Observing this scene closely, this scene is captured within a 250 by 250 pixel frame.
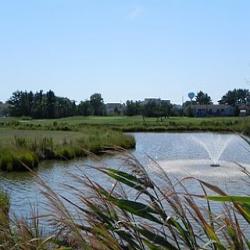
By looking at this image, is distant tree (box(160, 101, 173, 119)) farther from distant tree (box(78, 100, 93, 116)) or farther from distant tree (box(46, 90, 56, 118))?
distant tree (box(46, 90, 56, 118))

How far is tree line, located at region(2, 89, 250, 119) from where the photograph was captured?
129 metres

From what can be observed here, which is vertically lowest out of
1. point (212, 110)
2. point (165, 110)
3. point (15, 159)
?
point (15, 159)

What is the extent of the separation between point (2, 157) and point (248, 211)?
28.4 meters

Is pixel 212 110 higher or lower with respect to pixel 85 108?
lower

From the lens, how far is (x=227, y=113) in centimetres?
12525

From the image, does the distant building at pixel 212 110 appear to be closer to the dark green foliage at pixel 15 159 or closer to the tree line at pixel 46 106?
the tree line at pixel 46 106

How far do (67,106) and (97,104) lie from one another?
38.1 ft

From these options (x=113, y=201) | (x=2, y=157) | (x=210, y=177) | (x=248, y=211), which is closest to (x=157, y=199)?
(x=113, y=201)

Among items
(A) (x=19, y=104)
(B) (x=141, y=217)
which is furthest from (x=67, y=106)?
(B) (x=141, y=217)

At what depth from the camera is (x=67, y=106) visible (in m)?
135

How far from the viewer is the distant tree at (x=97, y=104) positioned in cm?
→ 14338

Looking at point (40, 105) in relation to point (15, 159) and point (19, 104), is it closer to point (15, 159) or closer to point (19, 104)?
point (19, 104)

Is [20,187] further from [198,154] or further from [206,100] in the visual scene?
[206,100]

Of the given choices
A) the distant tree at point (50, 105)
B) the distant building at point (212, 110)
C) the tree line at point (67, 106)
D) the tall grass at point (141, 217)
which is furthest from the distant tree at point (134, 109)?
the tall grass at point (141, 217)
